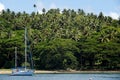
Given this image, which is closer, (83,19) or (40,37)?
(40,37)

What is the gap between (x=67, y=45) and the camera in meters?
153

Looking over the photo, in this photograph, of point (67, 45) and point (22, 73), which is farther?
point (67, 45)

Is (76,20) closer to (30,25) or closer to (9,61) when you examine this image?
(30,25)

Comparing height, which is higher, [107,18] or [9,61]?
[107,18]

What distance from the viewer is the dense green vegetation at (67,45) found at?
147375 mm

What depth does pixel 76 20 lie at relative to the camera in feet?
637

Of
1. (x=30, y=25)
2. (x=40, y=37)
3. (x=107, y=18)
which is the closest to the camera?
(x=40, y=37)

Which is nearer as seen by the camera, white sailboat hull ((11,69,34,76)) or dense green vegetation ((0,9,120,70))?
white sailboat hull ((11,69,34,76))

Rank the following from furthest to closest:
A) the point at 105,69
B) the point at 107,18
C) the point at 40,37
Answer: the point at 107,18 < the point at 40,37 < the point at 105,69

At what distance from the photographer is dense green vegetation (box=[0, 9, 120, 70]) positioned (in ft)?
484

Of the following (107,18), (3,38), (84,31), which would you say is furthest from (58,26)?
(107,18)

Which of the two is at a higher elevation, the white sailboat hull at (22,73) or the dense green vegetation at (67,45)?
the dense green vegetation at (67,45)

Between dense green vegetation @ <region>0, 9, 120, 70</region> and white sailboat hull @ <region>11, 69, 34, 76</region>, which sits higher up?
dense green vegetation @ <region>0, 9, 120, 70</region>

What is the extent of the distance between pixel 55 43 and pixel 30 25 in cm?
3591
